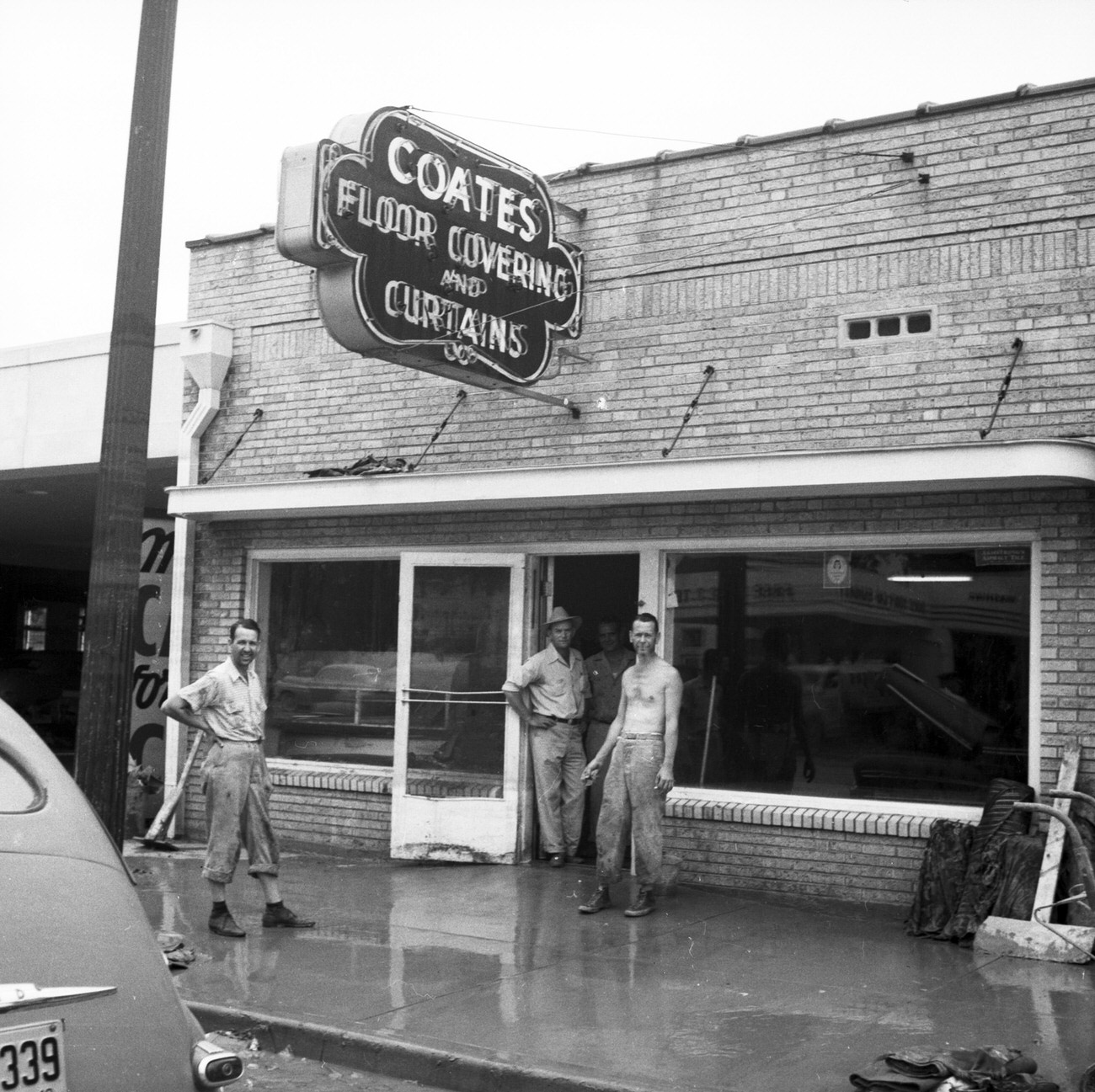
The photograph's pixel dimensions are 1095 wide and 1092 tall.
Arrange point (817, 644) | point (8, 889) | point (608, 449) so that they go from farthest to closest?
1. point (608, 449)
2. point (817, 644)
3. point (8, 889)

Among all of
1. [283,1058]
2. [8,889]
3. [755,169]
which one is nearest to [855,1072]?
[283,1058]

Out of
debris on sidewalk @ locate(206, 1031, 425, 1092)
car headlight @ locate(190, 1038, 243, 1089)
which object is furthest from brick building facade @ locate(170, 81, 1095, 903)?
car headlight @ locate(190, 1038, 243, 1089)

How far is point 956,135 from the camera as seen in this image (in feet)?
28.4

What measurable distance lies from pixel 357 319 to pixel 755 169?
10.4ft

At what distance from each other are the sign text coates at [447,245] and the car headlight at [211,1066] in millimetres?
5350

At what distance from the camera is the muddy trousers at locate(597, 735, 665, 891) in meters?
8.37

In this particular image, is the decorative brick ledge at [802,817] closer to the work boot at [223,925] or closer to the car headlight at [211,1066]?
the work boot at [223,925]

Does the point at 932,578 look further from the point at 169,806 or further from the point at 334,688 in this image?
the point at 169,806

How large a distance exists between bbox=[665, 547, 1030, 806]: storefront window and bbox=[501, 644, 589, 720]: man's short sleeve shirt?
0.81 m

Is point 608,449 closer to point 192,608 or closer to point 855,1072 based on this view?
point 192,608

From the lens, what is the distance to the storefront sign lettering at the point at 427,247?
7.80m

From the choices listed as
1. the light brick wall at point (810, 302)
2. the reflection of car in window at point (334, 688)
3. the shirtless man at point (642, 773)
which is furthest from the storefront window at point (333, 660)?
the shirtless man at point (642, 773)

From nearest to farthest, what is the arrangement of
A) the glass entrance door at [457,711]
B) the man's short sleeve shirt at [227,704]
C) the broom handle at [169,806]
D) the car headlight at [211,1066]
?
1. the car headlight at [211,1066]
2. the man's short sleeve shirt at [227,704]
3. the glass entrance door at [457,711]
4. the broom handle at [169,806]

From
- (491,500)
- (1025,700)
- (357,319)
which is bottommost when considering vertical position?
(1025,700)
